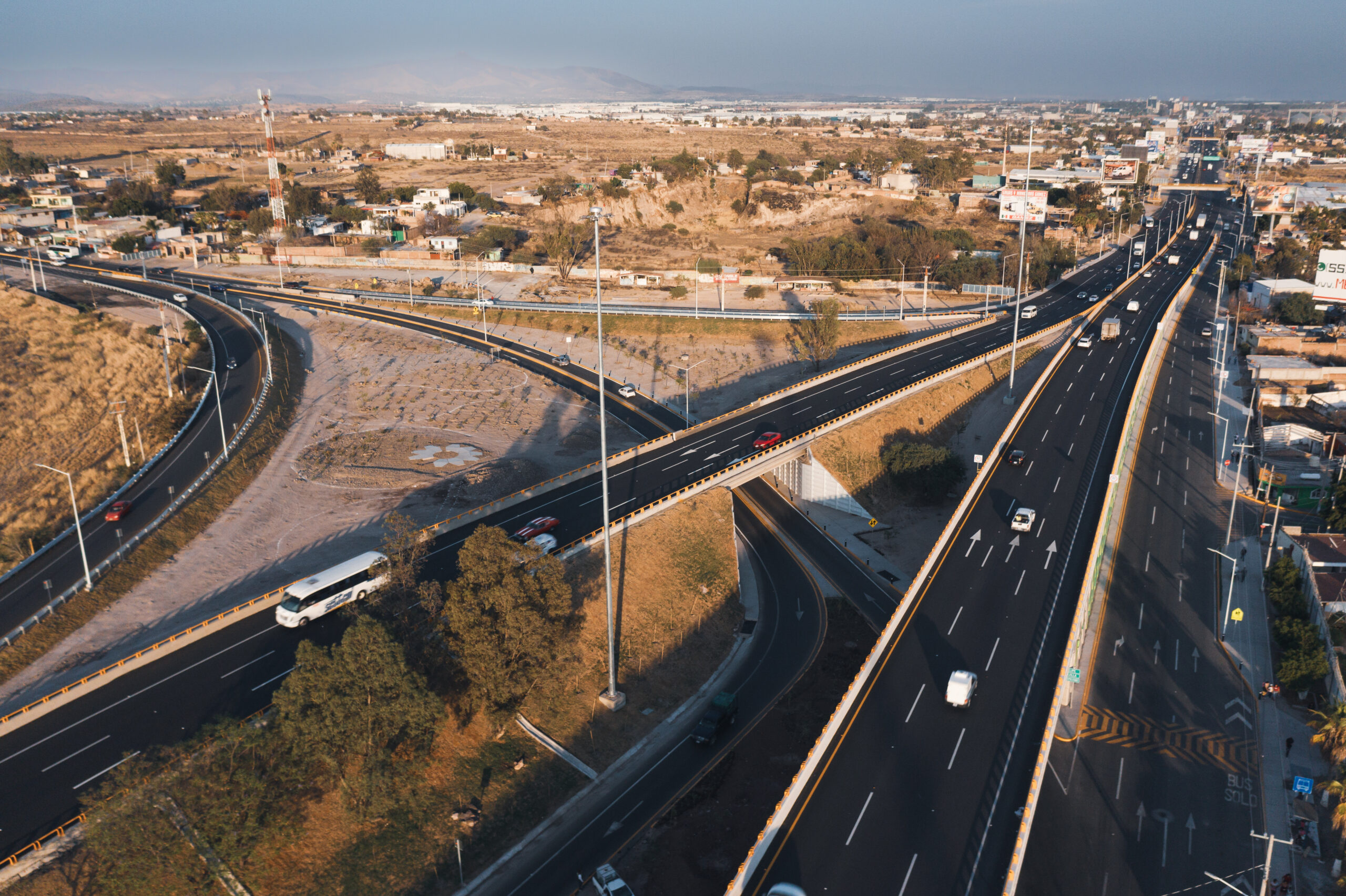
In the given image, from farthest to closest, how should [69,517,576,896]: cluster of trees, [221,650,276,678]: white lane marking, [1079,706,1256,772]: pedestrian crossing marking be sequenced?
[1079,706,1256,772]: pedestrian crossing marking < [221,650,276,678]: white lane marking < [69,517,576,896]: cluster of trees

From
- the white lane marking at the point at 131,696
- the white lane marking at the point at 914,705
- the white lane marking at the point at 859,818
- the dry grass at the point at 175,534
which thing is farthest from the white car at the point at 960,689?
the dry grass at the point at 175,534

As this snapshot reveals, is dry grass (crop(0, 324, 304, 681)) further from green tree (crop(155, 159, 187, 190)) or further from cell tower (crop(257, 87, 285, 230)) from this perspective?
green tree (crop(155, 159, 187, 190))

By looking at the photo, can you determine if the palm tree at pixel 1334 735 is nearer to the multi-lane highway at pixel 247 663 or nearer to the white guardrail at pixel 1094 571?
the white guardrail at pixel 1094 571

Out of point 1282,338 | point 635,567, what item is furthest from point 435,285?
point 1282,338

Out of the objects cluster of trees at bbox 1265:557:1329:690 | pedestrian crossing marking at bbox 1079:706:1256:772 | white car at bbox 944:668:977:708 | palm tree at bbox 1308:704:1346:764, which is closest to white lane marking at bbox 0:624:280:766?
white car at bbox 944:668:977:708

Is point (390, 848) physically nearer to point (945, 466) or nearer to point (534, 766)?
point (534, 766)

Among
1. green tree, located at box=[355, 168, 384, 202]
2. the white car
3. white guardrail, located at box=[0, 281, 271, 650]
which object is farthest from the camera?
green tree, located at box=[355, 168, 384, 202]

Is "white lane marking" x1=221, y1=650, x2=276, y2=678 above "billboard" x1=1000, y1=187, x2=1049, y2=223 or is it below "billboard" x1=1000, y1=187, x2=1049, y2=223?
below
